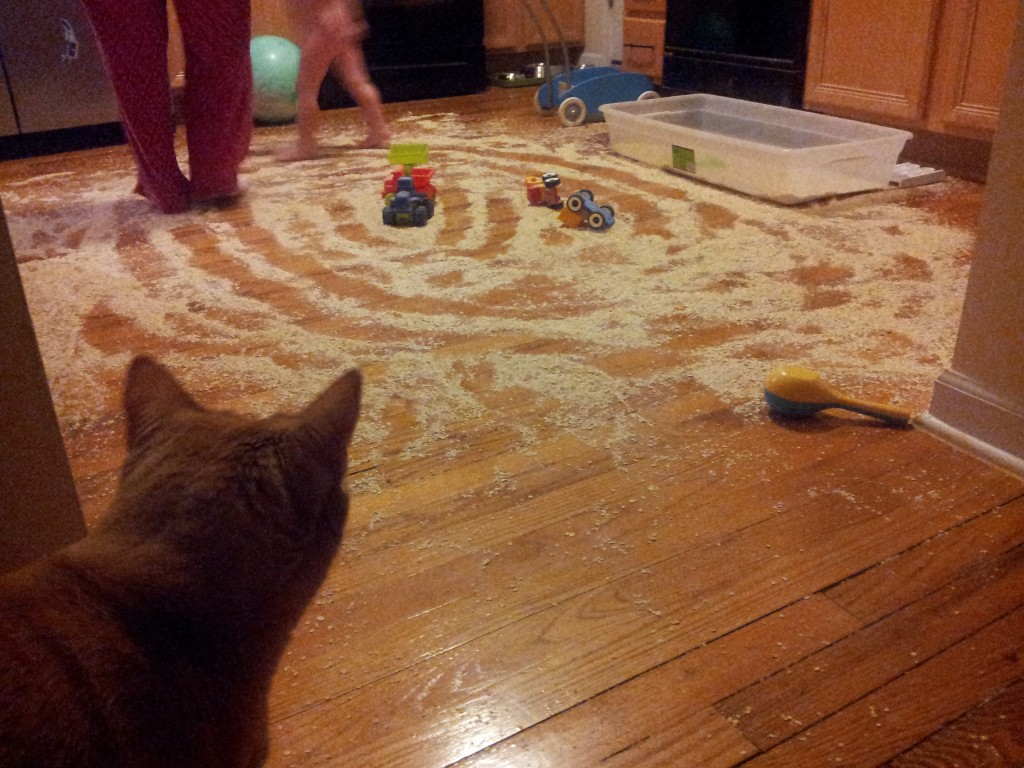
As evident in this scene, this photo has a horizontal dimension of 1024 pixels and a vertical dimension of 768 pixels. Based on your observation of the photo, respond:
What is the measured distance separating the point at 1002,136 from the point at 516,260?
1.08 metres

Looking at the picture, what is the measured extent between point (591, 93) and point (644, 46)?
618 mm

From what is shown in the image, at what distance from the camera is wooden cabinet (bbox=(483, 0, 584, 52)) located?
4.51 m

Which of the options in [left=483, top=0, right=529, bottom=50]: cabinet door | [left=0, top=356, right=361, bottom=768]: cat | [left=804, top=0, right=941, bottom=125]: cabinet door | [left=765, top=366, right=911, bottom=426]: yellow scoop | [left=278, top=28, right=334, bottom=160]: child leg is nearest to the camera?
[left=0, top=356, right=361, bottom=768]: cat

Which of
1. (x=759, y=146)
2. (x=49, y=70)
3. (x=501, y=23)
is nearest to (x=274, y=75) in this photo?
(x=49, y=70)

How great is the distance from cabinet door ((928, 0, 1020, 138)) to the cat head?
2.24 metres

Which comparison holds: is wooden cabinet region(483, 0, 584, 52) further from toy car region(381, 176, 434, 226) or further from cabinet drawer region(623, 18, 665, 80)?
toy car region(381, 176, 434, 226)

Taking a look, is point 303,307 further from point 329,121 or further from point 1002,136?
point 329,121

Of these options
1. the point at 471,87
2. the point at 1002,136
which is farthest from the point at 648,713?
the point at 471,87

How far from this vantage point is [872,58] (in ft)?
8.77

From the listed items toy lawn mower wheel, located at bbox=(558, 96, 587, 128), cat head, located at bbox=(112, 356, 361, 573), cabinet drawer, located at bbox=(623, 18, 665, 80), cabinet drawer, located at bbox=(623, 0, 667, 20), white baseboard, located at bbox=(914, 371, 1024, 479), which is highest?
cabinet drawer, located at bbox=(623, 0, 667, 20)

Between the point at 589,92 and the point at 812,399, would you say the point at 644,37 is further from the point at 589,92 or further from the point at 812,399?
the point at 812,399

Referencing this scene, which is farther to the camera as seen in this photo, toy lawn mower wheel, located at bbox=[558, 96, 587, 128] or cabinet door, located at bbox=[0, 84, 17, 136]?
toy lawn mower wheel, located at bbox=[558, 96, 587, 128]

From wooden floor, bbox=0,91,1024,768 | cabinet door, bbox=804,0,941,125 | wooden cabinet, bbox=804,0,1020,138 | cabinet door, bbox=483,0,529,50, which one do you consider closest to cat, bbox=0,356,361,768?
wooden floor, bbox=0,91,1024,768

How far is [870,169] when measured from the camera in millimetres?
2412
